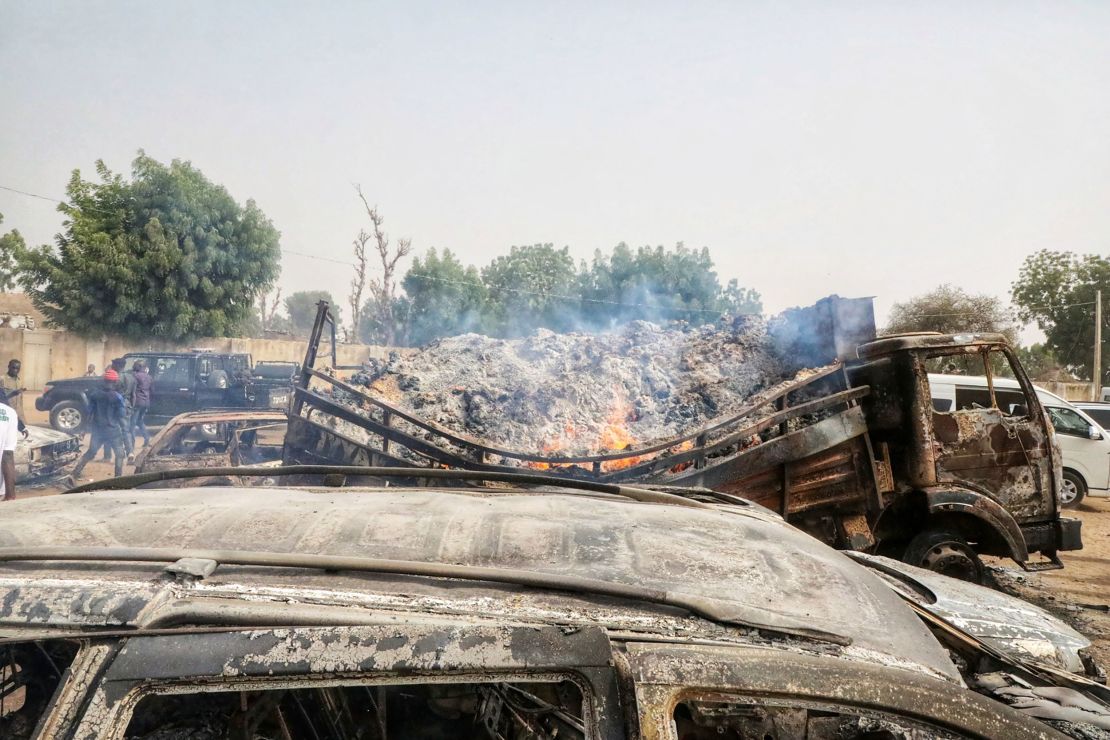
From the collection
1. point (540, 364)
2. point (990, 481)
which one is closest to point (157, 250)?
point (540, 364)

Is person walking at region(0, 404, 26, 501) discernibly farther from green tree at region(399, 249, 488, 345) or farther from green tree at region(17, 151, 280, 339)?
green tree at region(399, 249, 488, 345)

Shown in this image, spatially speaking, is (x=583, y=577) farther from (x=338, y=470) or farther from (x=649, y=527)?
(x=338, y=470)

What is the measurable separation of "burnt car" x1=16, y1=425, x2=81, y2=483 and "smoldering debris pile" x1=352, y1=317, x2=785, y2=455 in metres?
5.03

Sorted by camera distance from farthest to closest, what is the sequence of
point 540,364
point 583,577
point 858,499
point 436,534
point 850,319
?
point 540,364, point 850,319, point 858,499, point 436,534, point 583,577

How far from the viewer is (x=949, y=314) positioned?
86.6 ft

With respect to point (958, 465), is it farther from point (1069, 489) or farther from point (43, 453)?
point (43, 453)

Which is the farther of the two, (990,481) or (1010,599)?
(990,481)

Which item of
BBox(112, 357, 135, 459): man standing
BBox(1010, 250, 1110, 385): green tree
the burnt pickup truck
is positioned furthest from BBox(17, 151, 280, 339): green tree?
BBox(1010, 250, 1110, 385): green tree

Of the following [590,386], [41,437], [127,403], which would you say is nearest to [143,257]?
[127,403]

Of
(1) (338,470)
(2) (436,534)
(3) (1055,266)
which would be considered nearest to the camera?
(2) (436,534)

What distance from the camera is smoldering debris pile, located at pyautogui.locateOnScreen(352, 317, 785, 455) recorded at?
26.2ft

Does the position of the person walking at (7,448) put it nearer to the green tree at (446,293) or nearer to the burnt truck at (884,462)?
the burnt truck at (884,462)

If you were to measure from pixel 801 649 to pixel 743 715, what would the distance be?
0.76 feet

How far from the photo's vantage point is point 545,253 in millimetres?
36312
